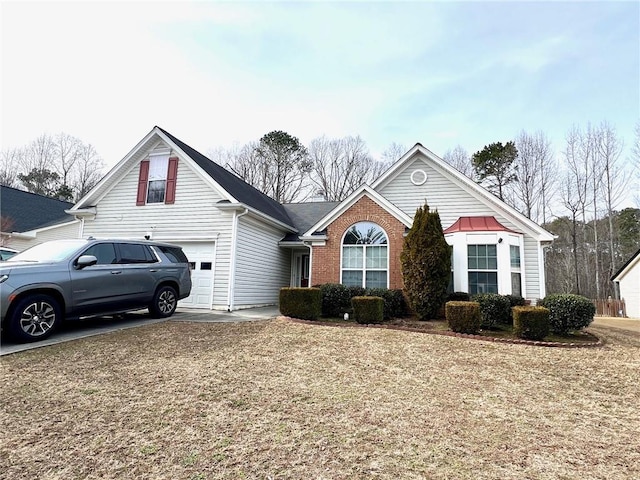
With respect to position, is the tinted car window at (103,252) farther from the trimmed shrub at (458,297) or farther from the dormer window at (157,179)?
the trimmed shrub at (458,297)

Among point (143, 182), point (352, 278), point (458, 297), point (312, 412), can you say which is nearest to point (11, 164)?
point (143, 182)

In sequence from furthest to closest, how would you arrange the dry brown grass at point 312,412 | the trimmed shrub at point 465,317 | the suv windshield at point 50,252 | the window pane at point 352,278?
the window pane at point 352,278 → the trimmed shrub at point 465,317 → the suv windshield at point 50,252 → the dry brown grass at point 312,412

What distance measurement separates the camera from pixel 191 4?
26.8 feet

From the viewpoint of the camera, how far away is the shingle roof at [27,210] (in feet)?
62.5

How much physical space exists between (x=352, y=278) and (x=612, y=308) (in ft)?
62.3

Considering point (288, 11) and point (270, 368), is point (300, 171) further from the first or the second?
point (270, 368)

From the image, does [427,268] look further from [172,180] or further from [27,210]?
[27,210]

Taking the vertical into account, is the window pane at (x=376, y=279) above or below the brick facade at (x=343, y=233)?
below

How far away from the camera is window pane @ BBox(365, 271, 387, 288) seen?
38.4ft

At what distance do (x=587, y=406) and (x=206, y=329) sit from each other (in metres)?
7.12

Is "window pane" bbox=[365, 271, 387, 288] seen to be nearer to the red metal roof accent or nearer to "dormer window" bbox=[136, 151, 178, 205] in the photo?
the red metal roof accent

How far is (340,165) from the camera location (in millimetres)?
35156

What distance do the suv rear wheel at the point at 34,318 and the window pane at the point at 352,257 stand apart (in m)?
7.90

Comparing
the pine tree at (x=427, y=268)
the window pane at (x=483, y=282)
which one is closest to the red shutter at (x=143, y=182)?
the pine tree at (x=427, y=268)
